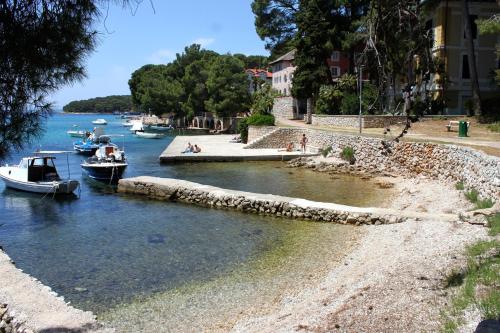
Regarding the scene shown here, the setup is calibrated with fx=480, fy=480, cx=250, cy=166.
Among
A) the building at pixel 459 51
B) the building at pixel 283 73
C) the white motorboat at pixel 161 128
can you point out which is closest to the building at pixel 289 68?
the building at pixel 283 73

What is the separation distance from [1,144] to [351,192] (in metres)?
21.0

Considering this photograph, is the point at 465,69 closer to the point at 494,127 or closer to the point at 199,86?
the point at 494,127

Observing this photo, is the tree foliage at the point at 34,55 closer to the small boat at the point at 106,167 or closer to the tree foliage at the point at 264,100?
the small boat at the point at 106,167

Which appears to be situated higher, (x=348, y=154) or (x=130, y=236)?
(x=348, y=154)

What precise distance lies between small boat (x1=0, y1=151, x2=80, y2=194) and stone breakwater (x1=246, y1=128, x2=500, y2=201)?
18444 millimetres

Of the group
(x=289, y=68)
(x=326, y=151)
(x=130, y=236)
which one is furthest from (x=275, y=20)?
(x=130, y=236)

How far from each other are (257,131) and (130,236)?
31429 mm

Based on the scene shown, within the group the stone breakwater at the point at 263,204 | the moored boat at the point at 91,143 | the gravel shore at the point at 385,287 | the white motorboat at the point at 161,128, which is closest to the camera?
the gravel shore at the point at 385,287

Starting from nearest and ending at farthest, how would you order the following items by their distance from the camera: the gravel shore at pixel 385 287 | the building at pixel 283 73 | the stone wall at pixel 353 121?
the gravel shore at pixel 385 287, the stone wall at pixel 353 121, the building at pixel 283 73

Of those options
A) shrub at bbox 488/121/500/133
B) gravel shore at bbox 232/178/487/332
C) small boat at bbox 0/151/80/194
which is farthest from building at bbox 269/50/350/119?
gravel shore at bbox 232/178/487/332

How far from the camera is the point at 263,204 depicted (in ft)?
71.8

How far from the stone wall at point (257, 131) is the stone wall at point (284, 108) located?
17385 millimetres

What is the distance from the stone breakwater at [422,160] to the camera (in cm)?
2011

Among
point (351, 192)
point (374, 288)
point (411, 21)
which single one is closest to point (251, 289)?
point (374, 288)
